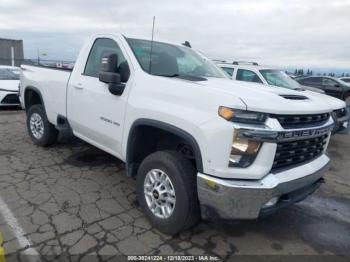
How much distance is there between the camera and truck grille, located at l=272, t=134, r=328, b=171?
8.84ft

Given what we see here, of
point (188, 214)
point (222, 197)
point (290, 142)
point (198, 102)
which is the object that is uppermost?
point (198, 102)

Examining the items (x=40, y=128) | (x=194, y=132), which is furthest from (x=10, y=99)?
(x=194, y=132)

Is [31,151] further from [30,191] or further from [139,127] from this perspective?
[139,127]

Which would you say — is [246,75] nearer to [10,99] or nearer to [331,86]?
[10,99]

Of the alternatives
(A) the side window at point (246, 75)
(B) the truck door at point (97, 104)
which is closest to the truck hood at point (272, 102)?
(B) the truck door at point (97, 104)

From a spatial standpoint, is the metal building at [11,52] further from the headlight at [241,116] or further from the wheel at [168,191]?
the headlight at [241,116]

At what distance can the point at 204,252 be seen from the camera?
2982 millimetres

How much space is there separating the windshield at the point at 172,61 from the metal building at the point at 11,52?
18.8m

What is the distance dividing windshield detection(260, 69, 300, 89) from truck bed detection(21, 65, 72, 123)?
5440mm

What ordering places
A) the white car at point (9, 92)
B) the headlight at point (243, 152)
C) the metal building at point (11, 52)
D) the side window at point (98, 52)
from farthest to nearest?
the metal building at point (11, 52) → the white car at point (9, 92) → the side window at point (98, 52) → the headlight at point (243, 152)

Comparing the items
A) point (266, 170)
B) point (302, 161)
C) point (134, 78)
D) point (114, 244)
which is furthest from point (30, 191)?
point (302, 161)

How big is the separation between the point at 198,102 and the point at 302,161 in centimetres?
123

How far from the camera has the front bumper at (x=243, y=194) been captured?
252 cm

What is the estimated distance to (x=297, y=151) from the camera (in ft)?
9.48
